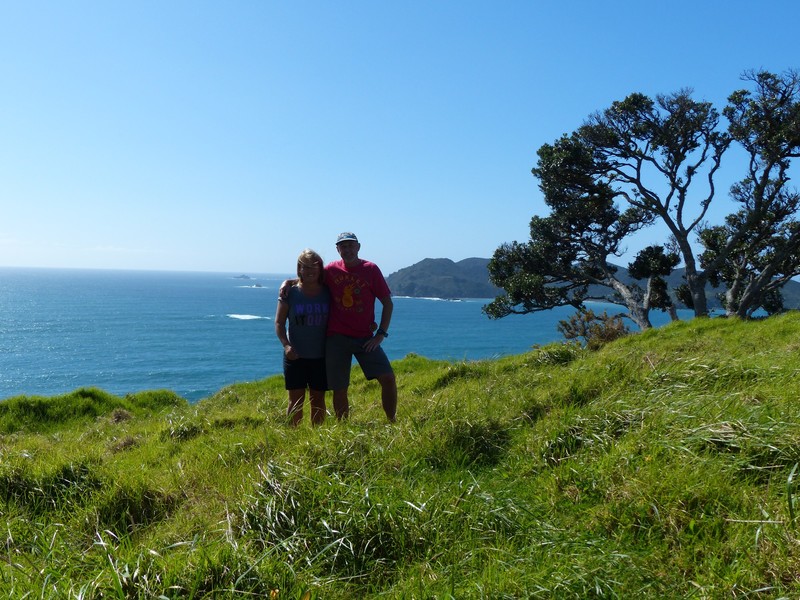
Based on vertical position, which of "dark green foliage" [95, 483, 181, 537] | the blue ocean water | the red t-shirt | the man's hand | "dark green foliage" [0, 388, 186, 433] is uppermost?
the red t-shirt

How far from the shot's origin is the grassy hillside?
248cm

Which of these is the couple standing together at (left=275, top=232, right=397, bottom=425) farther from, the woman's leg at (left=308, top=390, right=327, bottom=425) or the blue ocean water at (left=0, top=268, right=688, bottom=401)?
the blue ocean water at (left=0, top=268, right=688, bottom=401)

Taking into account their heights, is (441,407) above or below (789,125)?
below

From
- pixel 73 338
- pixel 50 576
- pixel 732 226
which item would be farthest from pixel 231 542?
pixel 73 338

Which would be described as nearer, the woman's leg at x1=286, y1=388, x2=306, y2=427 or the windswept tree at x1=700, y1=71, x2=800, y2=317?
the woman's leg at x1=286, y1=388, x2=306, y2=427

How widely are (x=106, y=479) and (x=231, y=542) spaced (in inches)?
82.6

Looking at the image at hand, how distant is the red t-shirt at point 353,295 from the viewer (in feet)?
20.7

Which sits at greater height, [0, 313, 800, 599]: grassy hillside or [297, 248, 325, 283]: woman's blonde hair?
[297, 248, 325, 283]: woman's blonde hair

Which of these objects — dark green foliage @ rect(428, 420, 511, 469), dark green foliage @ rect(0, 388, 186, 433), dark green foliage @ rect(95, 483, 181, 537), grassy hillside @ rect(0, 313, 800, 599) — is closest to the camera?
grassy hillside @ rect(0, 313, 800, 599)

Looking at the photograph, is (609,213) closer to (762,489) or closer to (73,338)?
(762,489)

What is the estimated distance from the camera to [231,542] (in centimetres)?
284

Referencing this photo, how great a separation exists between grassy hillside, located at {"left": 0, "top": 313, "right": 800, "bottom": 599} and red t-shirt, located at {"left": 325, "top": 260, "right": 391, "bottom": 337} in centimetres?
139

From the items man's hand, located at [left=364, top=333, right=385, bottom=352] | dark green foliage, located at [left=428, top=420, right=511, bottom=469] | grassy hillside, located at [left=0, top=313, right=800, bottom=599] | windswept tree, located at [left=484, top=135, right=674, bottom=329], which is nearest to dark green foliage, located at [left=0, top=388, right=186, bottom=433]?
grassy hillside, located at [left=0, top=313, right=800, bottom=599]

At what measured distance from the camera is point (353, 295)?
20.8 ft
